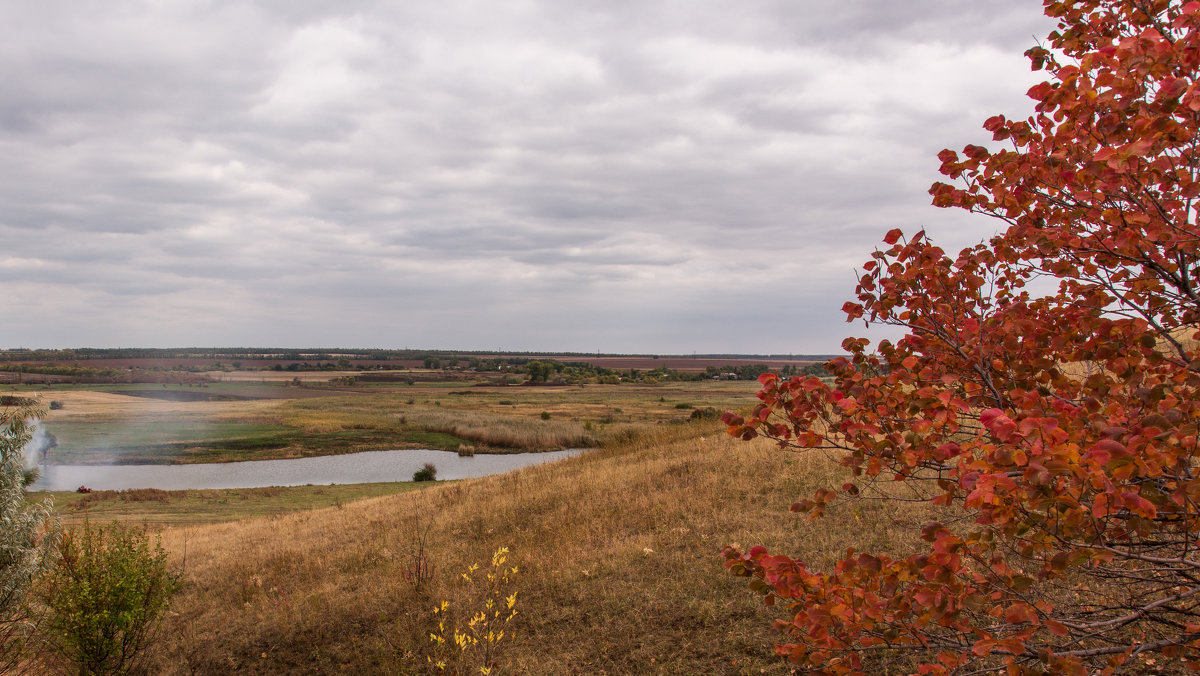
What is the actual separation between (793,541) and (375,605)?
6.32 meters

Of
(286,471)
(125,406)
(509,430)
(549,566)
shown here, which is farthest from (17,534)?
(125,406)

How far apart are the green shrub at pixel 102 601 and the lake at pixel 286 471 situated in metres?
33.5

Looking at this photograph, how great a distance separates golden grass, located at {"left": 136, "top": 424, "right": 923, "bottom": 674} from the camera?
721 centimetres

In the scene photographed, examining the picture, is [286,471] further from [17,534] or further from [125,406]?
[125,406]

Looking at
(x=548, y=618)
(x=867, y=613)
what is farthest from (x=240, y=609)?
(x=867, y=613)

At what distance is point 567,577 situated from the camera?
352 inches

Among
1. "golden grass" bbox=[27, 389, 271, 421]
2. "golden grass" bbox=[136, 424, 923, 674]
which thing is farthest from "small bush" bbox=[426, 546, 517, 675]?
"golden grass" bbox=[27, 389, 271, 421]

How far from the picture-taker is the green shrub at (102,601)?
26.7 ft

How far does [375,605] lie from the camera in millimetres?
9273

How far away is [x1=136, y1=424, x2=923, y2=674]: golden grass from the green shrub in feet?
2.41

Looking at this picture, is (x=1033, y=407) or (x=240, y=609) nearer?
(x=1033, y=407)

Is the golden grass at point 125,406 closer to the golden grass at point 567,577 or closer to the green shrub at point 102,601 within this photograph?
the golden grass at point 567,577

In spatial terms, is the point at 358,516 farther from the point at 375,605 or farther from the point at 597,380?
the point at 597,380

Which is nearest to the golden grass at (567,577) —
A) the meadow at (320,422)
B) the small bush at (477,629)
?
the small bush at (477,629)
